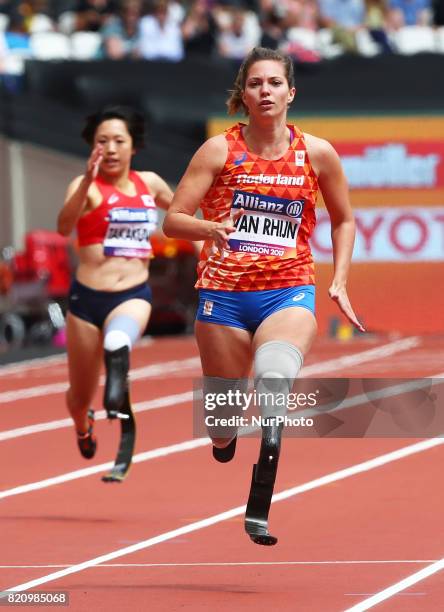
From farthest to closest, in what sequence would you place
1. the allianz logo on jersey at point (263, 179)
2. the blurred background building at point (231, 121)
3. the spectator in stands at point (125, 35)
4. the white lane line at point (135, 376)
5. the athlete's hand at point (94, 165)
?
the spectator in stands at point (125, 35)
the blurred background building at point (231, 121)
the white lane line at point (135, 376)
the athlete's hand at point (94, 165)
the allianz logo on jersey at point (263, 179)

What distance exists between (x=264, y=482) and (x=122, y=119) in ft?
12.6

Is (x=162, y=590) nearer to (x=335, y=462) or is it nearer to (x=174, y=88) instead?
(x=335, y=462)

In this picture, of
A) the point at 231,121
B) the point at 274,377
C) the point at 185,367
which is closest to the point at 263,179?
the point at 274,377

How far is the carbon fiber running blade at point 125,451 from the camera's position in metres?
9.77

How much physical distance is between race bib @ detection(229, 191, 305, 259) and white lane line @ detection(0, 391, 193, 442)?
6030 mm

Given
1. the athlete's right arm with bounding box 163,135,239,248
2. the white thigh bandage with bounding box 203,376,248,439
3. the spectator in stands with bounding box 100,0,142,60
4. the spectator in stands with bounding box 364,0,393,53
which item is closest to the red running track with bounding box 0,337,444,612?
the white thigh bandage with bounding box 203,376,248,439

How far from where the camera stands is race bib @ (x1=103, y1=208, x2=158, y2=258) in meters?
10.0

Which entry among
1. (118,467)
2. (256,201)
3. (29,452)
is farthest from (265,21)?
(256,201)

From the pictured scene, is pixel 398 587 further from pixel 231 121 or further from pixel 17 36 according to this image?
pixel 17 36

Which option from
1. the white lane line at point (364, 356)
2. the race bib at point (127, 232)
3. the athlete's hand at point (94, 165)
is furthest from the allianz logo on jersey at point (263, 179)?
the white lane line at point (364, 356)

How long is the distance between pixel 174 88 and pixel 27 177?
2390 millimetres

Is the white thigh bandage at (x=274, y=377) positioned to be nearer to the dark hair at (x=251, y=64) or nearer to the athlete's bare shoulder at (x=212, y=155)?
the athlete's bare shoulder at (x=212, y=155)

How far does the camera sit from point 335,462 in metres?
11.2

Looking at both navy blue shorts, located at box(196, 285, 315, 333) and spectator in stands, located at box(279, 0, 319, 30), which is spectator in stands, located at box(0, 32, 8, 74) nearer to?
spectator in stands, located at box(279, 0, 319, 30)
